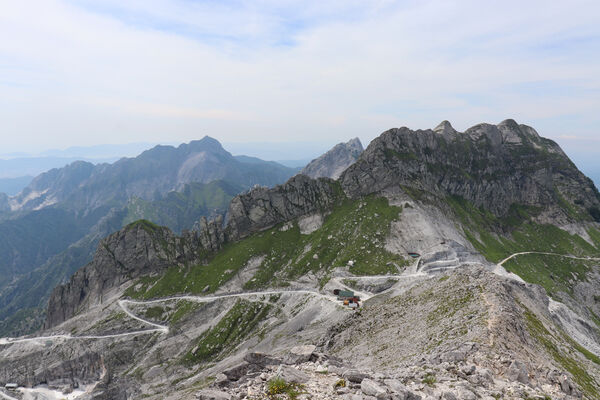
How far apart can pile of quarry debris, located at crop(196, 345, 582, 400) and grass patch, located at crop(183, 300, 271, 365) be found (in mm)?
96714

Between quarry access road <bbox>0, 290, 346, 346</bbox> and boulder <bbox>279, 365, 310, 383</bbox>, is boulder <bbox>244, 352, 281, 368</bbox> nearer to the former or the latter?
boulder <bbox>279, 365, 310, 383</bbox>

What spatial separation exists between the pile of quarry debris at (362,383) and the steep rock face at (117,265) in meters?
160

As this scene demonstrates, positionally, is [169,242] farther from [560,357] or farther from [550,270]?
[550,270]

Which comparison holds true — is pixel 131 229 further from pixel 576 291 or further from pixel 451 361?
pixel 576 291

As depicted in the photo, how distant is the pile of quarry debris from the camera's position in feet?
76.3

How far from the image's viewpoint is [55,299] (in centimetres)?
17975

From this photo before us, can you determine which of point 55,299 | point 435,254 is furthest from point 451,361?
point 55,299

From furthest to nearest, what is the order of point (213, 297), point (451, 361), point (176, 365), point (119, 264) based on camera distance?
point (119, 264) < point (213, 297) < point (176, 365) < point (451, 361)

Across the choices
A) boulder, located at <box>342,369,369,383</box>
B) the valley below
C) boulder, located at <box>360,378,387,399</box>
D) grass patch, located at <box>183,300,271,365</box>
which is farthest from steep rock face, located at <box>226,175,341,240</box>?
boulder, located at <box>360,378,387,399</box>

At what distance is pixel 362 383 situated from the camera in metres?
23.8

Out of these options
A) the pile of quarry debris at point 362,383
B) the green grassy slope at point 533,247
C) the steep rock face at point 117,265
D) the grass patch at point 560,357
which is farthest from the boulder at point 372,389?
the steep rock face at point 117,265

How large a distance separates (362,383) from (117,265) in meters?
190

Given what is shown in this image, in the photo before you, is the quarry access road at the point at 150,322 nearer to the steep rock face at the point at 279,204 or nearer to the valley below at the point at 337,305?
the valley below at the point at 337,305

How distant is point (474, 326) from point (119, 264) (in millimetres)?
186819
